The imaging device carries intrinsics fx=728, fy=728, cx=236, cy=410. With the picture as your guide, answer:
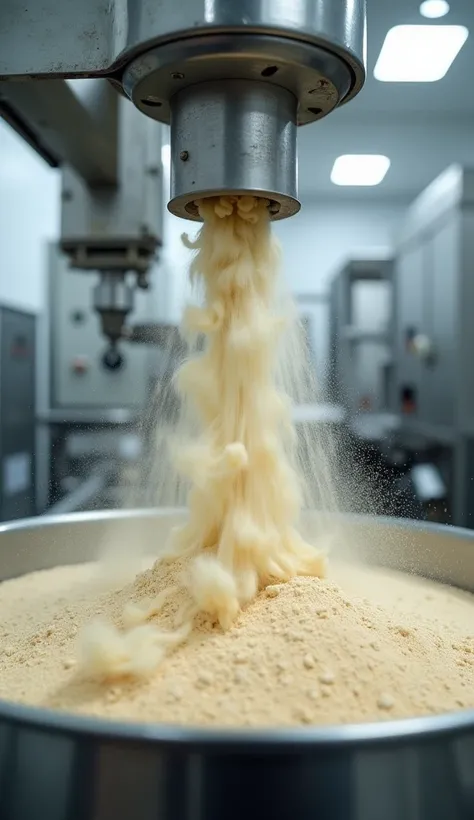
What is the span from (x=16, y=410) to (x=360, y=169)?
3.98m

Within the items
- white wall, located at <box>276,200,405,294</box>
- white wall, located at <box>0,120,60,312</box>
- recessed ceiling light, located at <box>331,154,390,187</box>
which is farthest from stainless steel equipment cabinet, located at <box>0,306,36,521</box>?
white wall, located at <box>276,200,405,294</box>

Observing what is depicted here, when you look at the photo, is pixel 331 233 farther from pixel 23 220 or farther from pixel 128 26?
pixel 128 26

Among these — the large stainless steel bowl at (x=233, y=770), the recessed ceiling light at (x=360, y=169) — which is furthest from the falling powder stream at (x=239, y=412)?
the recessed ceiling light at (x=360, y=169)

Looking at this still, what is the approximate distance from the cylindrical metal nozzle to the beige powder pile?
30 cm

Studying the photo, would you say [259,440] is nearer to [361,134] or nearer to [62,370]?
[62,370]

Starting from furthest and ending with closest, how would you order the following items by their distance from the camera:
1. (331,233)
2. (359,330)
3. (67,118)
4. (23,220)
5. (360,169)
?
1. (331,233)
2. (360,169)
3. (359,330)
4. (23,220)
5. (67,118)

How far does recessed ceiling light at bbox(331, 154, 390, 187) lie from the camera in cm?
534

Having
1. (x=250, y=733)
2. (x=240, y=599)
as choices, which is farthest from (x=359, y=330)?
(x=250, y=733)

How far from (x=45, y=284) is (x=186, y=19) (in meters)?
3.64

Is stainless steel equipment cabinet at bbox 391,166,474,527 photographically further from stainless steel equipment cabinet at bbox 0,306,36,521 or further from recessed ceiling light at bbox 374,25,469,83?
stainless steel equipment cabinet at bbox 0,306,36,521

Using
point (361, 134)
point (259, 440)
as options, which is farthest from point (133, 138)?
point (361, 134)

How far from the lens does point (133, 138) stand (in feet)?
3.71

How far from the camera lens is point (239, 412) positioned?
25.4 inches

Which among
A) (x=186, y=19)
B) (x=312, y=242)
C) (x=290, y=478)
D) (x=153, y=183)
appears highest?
(x=312, y=242)
